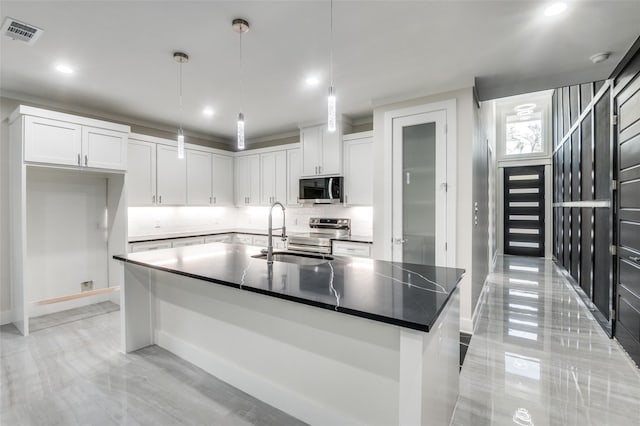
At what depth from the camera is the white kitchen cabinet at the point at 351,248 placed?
4.11m

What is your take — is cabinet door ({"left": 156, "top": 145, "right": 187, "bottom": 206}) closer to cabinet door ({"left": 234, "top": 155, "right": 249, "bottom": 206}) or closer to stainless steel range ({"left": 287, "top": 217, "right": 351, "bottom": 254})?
cabinet door ({"left": 234, "top": 155, "right": 249, "bottom": 206})

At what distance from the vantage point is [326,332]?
1756mm

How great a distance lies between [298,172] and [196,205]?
1.90 meters

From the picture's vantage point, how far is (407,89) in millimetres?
3426

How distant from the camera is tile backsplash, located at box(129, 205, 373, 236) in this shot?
4.77m

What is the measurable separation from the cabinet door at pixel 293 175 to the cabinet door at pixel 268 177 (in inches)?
13.8

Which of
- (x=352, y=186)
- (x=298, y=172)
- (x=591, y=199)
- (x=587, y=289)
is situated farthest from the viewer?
(x=298, y=172)

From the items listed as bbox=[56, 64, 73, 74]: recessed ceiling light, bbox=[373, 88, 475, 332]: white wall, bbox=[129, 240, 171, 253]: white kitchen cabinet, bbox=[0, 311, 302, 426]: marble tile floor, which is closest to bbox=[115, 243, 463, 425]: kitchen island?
bbox=[0, 311, 302, 426]: marble tile floor

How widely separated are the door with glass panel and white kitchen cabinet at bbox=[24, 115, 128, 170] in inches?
143

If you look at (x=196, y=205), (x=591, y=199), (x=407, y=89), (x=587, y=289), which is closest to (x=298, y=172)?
(x=196, y=205)

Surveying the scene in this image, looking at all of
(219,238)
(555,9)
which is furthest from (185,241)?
(555,9)

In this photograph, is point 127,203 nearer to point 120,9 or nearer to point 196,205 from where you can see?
point 196,205

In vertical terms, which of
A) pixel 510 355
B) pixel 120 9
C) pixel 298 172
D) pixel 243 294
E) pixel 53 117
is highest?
pixel 120 9

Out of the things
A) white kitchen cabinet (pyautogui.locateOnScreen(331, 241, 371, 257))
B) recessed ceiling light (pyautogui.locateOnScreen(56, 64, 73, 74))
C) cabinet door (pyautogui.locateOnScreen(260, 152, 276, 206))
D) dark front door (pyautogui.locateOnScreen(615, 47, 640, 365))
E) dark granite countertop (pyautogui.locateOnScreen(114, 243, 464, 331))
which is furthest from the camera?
cabinet door (pyautogui.locateOnScreen(260, 152, 276, 206))
